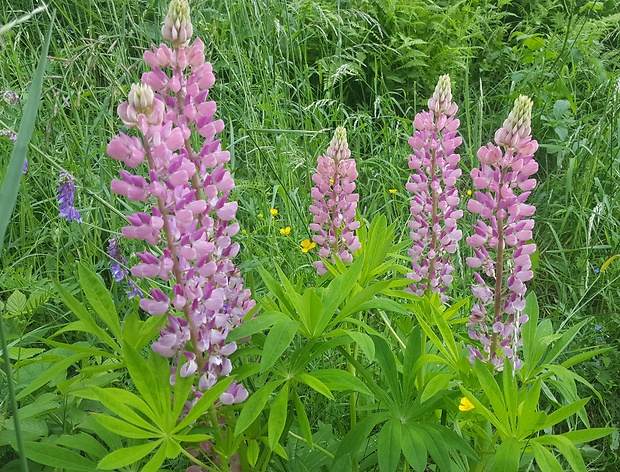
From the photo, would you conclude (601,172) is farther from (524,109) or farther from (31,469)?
(31,469)

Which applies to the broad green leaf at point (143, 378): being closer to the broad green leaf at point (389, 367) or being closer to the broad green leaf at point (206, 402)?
the broad green leaf at point (206, 402)

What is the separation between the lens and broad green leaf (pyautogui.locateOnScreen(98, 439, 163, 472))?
3.07ft

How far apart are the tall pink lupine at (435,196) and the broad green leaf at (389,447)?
53cm

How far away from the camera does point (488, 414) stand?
1.13 metres

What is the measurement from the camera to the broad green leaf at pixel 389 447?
3.82 ft

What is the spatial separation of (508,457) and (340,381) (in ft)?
1.20

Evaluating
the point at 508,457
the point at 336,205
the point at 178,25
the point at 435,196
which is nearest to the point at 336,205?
the point at 336,205

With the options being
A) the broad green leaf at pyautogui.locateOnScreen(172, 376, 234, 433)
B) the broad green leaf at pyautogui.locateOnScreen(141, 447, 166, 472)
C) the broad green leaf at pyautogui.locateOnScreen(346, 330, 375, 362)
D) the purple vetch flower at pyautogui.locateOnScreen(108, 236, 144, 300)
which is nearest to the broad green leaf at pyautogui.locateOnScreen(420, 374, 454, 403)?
the broad green leaf at pyautogui.locateOnScreen(346, 330, 375, 362)

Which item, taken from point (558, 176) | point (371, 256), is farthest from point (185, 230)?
point (558, 176)

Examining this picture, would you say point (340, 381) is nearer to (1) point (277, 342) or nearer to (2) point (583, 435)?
(1) point (277, 342)

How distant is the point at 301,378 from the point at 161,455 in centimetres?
32

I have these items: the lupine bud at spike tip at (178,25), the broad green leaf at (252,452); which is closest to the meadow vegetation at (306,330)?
the broad green leaf at (252,452)

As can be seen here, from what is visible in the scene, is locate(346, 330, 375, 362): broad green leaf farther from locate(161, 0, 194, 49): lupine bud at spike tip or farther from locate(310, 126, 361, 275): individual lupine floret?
locate(161, 0, 194, 49): lupine bud at spike tip

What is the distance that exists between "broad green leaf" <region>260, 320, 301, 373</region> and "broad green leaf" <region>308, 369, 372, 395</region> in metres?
0.15
